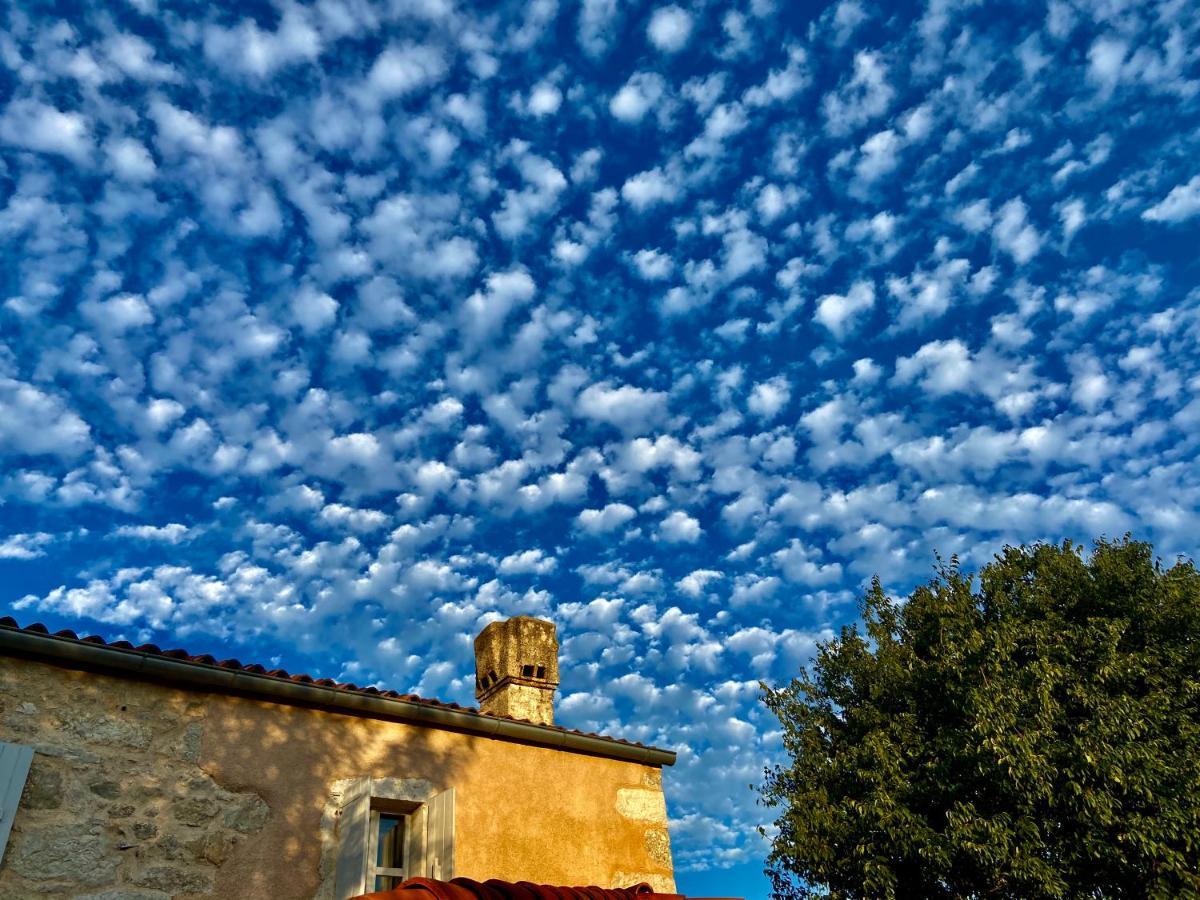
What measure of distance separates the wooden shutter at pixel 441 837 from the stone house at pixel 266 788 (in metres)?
0.02

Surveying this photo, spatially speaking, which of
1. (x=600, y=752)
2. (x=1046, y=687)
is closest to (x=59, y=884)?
(x=600, y=752)

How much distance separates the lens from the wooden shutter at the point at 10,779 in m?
4.84

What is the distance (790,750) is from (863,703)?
5.72 ft

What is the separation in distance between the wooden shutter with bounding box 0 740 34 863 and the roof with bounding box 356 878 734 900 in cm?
259

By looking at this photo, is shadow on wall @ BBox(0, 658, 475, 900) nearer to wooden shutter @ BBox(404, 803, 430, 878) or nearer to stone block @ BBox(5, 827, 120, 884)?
stone block @ BBox(5, 827, 120, 884)

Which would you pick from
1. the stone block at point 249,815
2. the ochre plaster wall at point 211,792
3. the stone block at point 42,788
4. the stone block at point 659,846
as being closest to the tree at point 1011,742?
the stone block at point 659,846

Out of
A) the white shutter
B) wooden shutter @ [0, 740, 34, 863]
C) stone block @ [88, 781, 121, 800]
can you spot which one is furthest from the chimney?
wooden shutter @ [0, 740, 34, 863]

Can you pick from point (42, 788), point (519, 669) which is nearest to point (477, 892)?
point (42, 788)

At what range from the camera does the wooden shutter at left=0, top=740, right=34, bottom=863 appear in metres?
4.84

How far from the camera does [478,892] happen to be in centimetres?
414

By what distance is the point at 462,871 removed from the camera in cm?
656

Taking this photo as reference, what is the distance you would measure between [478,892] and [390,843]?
2859 mm

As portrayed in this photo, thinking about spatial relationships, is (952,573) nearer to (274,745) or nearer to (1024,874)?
(1024,874)

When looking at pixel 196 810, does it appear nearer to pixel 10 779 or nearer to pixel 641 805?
pixel 10 779
